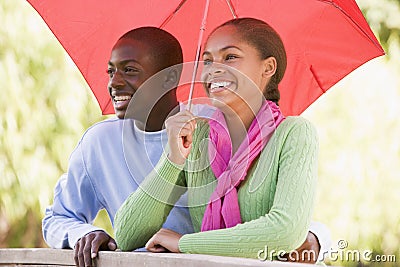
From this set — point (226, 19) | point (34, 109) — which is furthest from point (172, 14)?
point (34, 109)

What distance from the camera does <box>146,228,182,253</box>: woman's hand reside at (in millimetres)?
2293

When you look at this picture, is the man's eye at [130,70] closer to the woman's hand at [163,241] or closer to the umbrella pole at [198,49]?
the umbrella pole at [198,49]

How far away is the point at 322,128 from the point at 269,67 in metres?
3.79

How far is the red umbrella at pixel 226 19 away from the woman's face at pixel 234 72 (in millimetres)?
430

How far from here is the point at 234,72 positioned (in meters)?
2.37

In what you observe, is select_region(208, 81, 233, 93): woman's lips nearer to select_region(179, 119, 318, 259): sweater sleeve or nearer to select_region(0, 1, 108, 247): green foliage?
select_region(179, 119, 318, 259): sweater sleeve

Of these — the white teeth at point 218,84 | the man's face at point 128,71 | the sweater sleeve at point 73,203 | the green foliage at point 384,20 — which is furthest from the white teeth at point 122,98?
the green foliage at point 384,20

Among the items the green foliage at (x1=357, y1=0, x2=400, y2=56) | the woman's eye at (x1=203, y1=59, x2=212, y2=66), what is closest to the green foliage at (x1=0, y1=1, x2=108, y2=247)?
the green foliage at (x1=357, y1=0, x2=400, y2=56)

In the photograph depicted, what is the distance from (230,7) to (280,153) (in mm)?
747

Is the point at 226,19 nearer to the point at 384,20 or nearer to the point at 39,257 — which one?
the point at 39,257

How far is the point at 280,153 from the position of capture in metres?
2.26

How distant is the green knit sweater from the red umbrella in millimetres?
493

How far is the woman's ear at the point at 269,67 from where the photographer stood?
2.42 meters

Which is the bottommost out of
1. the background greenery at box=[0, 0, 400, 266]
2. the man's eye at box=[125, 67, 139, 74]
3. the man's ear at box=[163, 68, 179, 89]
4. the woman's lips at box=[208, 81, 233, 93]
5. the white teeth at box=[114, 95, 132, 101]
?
the background greenery at box=[0, 0, 400, 266]
